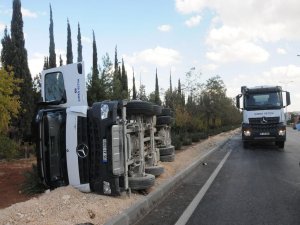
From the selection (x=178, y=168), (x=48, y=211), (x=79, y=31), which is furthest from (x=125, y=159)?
(x=79, y=31)

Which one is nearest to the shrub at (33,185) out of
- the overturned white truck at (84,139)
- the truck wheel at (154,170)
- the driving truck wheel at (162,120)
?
the overturned white truck at (84,139)

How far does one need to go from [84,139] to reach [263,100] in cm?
1643

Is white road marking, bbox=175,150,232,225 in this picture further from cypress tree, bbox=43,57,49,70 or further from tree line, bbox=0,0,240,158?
cypress tree, bbox=43,57,49,70

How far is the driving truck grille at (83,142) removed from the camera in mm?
8094

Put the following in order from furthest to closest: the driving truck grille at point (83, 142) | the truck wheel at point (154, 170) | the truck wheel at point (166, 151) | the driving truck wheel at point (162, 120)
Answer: the truck wheel at point (166, 151), the driving truck wheel at point (162, 120), the truck wheel at point (154, 170), the driving truck grille at point (83, 142)

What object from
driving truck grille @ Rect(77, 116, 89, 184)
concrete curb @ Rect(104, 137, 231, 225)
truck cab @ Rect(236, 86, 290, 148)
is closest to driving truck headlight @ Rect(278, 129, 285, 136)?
truck cab @ Rect(236, 86, 290, 148)

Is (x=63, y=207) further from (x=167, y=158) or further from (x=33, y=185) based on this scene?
(x=167, y=158)

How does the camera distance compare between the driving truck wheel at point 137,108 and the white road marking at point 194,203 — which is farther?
the driving truck wheel at point 137,108

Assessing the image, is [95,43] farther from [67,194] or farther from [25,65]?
[67,194]

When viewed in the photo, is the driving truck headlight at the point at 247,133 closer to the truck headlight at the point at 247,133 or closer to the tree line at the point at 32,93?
the truck headlight at the point at 247,133

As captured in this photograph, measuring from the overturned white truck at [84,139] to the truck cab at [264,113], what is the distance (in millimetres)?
14476

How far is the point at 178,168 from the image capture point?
42.9ft

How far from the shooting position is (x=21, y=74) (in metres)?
30.6

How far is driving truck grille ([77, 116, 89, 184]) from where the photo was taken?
809 centimetres
